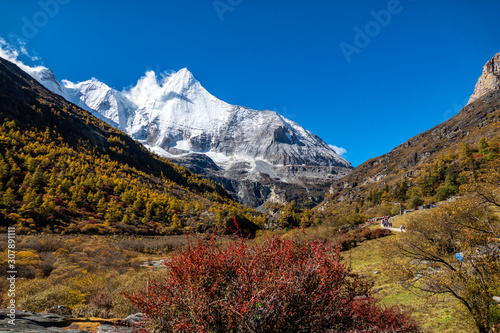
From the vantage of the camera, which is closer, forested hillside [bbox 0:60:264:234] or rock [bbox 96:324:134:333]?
rock [bbox 96:324:134:333]

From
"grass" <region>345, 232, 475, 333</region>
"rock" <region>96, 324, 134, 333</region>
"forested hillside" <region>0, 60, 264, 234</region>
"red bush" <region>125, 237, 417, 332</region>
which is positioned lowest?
"grass" <region>345, 232, 475, 333</region>

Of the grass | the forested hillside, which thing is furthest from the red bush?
the forested hillside

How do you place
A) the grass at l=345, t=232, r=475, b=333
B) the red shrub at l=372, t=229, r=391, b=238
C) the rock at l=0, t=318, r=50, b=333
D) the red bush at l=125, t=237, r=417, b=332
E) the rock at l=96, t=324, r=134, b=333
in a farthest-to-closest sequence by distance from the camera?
the red shrub at l=372, t=229, r=391, b=238, the grass at l=345, t=232, r=475, b=333, the rock at l=96, t=324, r=134, b=333, the rock at l=0, t=318, r=50, b=333, the red bush at l=125, t=237, r=417, b=332

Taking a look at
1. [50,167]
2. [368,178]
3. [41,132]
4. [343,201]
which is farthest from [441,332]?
[368,178]

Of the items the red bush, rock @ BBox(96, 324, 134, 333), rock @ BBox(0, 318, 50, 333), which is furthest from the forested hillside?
the red bush

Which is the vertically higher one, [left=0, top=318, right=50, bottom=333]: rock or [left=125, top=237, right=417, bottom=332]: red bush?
[left=125, top=237, right=417, bottom=332]: red bush

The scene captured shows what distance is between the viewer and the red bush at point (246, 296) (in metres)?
3.61

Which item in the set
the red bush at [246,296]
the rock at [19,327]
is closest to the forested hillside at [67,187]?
the rock at [19,327]

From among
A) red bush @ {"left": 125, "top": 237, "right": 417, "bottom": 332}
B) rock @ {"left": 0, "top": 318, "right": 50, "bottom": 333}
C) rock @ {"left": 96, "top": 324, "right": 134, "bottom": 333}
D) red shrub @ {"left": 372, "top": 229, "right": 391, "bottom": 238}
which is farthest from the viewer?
red shrub @ {"left": 372, "top": 229, "right": 391, "bottom": 238}

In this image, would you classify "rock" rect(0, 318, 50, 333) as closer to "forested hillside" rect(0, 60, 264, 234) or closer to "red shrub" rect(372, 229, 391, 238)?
"forested hillside" rect(0, 60, 264, 234)

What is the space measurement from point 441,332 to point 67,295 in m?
17.0

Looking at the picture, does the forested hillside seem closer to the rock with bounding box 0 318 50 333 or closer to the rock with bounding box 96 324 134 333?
the rock with bounding box 96 324 134 333

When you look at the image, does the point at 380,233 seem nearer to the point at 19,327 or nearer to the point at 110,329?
the point at 110,329

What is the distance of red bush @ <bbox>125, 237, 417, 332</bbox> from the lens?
361cm
